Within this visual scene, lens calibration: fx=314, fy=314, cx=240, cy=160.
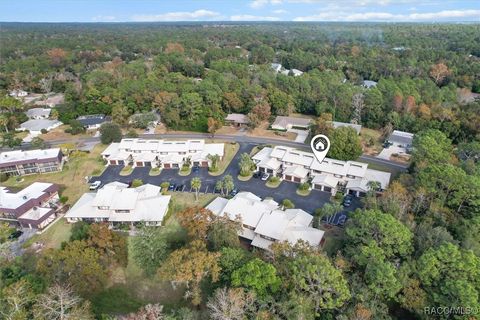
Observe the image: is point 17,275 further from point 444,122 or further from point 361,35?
point 361,35

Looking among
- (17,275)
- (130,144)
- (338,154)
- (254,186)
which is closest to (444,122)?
(338,154)

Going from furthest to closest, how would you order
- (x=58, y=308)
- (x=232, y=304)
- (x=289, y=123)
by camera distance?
(x=289, y=123)
(x=58, y=308)
(x=232, y=304)

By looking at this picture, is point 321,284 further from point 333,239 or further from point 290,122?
point 290,122

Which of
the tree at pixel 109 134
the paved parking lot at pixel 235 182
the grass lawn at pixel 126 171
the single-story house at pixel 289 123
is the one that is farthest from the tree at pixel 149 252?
the single-story house at pixel 289 123

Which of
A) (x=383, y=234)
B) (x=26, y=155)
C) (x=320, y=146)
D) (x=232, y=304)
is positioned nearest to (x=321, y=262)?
(x=383, y=234)

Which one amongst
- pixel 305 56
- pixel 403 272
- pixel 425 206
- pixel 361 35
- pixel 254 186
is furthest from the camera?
pixel 361 35

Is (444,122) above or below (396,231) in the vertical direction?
below

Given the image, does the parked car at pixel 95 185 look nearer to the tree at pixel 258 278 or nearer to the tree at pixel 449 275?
the tree at pixel 258 278
